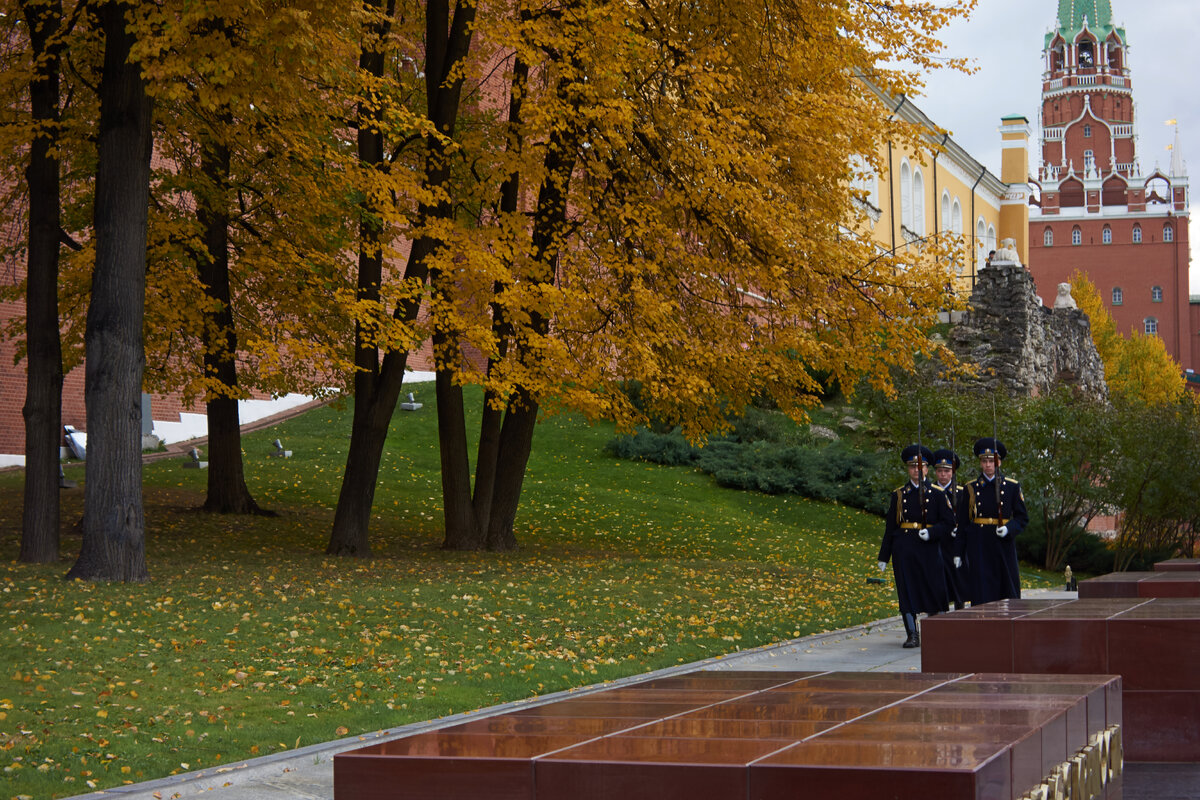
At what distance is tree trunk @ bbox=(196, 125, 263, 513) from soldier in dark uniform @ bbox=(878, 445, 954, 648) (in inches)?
356

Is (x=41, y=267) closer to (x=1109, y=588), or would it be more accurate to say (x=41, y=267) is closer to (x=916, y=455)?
(x=916, y=455)

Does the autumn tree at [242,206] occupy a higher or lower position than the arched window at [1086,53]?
lower

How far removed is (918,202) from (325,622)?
61.7 meters

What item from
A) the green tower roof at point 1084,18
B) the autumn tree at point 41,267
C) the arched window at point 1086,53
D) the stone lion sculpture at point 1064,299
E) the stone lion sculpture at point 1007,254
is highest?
the green tower roof at point 1084,18

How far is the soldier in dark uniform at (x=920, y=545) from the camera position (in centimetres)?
1361

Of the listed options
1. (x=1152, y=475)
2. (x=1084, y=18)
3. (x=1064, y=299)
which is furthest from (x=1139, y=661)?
(x=1084, y=18)

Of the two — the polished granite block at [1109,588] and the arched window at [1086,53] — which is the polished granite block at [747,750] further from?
the arched window at [1086,53]

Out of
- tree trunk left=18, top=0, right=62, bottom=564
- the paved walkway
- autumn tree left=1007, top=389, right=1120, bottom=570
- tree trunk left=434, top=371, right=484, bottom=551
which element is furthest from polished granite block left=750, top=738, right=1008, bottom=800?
autumn tree left=1007, top=389, right=1120, bottom=570

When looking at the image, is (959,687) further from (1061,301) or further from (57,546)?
(1061,301)

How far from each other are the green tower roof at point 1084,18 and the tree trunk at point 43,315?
422 feet

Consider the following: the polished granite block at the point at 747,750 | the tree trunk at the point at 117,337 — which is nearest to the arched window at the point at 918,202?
the tree trunk at the point at 117,337

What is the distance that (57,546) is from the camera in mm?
15844

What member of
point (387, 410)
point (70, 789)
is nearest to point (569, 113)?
point (387, 410)

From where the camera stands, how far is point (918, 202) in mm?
69625
